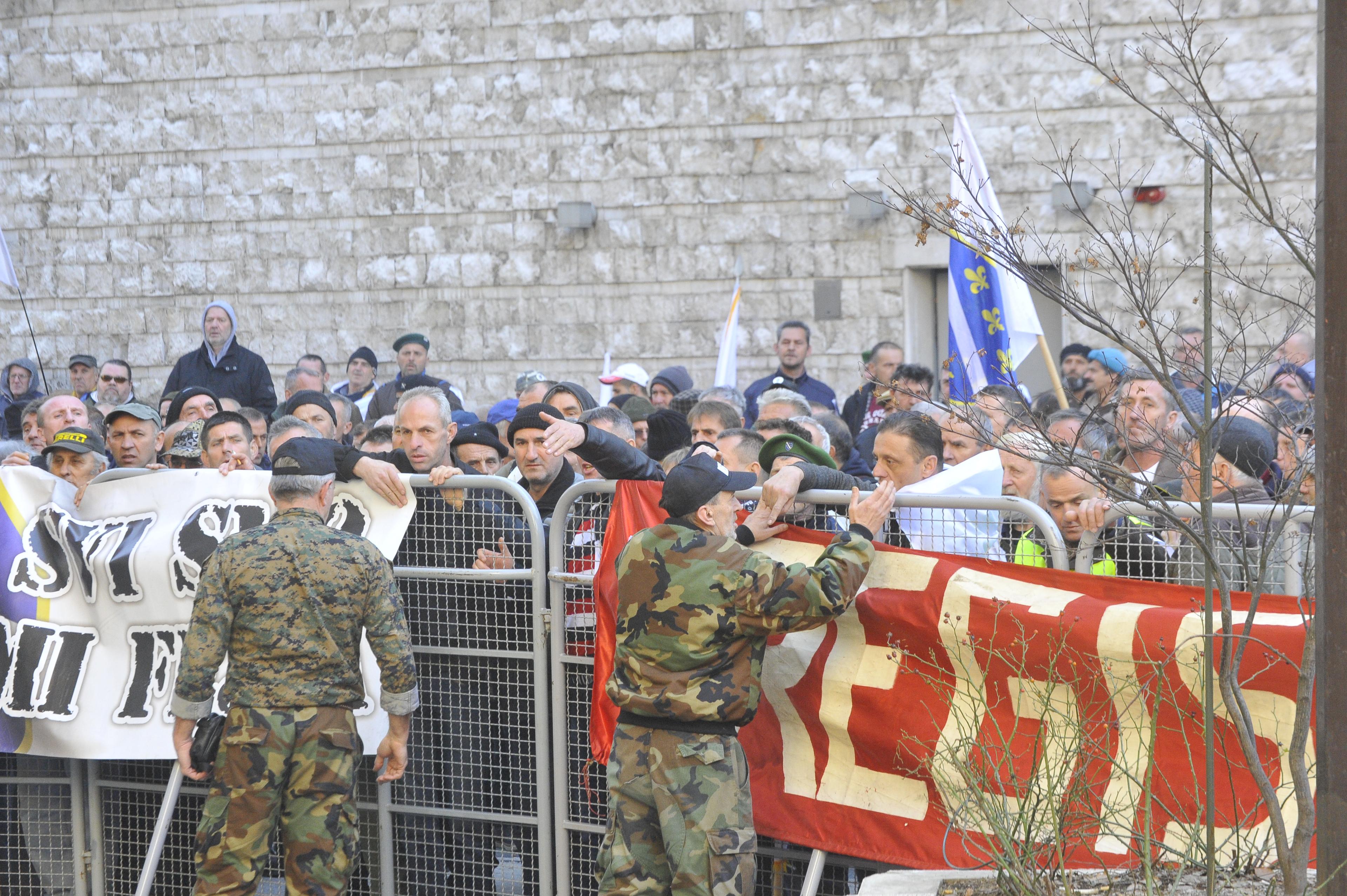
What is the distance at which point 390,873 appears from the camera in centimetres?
579

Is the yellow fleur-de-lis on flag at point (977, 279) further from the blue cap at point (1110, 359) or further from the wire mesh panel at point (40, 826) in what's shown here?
the wire mesh panel at point (40, 826)

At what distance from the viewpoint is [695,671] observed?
456cm

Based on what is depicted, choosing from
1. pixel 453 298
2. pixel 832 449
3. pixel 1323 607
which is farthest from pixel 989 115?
pixel 1323 607

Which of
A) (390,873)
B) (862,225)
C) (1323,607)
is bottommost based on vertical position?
(390,873)

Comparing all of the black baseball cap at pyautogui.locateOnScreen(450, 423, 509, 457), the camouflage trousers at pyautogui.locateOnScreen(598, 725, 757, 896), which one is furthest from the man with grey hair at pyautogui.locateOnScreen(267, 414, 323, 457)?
the camouflage trousers at pyautogui.locateOnScreen(598, 725, 757, 896)

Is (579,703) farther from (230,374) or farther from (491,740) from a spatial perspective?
(230,374)

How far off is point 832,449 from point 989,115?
7087mm

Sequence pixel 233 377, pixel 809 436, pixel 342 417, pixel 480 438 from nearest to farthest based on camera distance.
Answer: pixel 809 436
pixel 480 438
pixel 342 417
pixel 233 377

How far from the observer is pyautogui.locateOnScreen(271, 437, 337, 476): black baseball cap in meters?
5.26

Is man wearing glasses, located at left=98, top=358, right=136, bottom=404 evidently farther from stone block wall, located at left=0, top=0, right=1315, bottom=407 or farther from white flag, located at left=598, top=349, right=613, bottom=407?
white flag, located at left=598, top=349, right=613, bottom=407

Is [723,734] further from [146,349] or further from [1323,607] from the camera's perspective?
[146,349]

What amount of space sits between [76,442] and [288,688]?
9.18 ft

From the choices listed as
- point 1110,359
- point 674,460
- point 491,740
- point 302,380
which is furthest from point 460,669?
point 302,380

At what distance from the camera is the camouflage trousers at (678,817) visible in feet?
14.7
